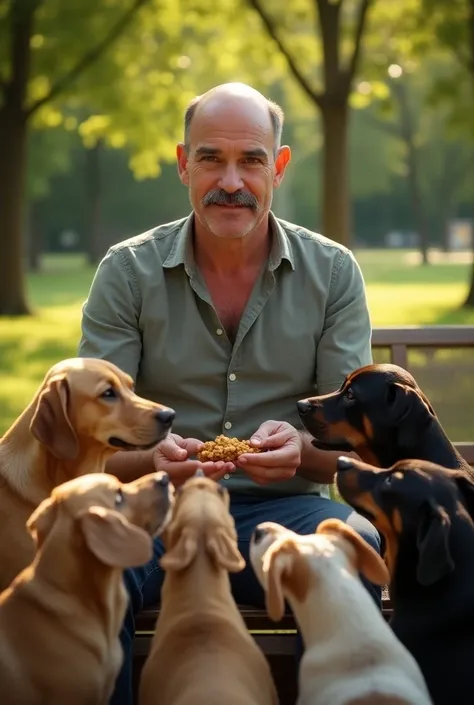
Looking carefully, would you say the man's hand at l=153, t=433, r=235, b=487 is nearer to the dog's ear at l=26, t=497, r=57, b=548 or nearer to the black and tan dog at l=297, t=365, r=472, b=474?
the black and tan dog at l=297, t=365, r=472, b=474

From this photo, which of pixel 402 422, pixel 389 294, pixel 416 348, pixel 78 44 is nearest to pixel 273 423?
pixel 402 422

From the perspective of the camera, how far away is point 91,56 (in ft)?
68.6

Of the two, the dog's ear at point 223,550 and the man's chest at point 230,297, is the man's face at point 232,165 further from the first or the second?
the dog's ear at point 223,550

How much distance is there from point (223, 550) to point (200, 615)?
0.22m

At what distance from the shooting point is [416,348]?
5883 mm

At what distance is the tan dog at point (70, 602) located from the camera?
3664mm

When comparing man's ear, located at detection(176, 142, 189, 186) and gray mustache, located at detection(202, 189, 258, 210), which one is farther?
man's ear, located at detection(176, 142, 189, 186)

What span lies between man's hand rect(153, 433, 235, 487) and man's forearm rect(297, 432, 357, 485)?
0.49 meters

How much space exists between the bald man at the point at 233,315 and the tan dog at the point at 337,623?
1.04m

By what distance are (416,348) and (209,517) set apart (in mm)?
2302

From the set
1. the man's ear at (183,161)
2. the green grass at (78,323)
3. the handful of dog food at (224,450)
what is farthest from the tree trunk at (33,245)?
the handful of dog food at (224,450)

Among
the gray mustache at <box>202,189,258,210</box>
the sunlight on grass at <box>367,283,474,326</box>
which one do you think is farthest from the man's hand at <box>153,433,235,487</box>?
the sunlight on grass at <box>367,283,474,326</box>

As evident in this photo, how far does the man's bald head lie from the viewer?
5.03m

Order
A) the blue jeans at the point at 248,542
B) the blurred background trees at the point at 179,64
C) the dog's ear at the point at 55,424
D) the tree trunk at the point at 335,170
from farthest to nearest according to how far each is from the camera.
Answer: the blurred background trees at the point at 179,64 < the tree trunk at the point at 335,170 < the dog's ear at the point at 55,424 < the blue jeans at the point at 248,542
